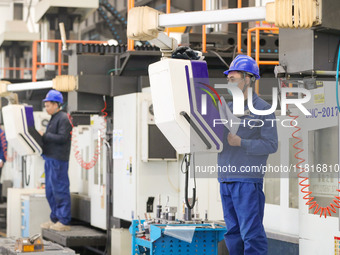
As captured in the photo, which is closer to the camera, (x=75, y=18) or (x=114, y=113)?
(x=114, y=113)

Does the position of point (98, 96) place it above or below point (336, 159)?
above

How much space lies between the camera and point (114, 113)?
25.3 feet

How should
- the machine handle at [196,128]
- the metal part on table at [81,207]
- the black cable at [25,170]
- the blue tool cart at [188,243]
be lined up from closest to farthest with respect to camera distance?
the machine handle at [196,128]
the blue tool cart at [188,243]
the metal part on table at [81,207]
the black cable at [25,170]

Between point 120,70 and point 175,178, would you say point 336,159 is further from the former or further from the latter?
point 120,70

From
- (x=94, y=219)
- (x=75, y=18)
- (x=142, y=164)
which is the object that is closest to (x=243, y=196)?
(x=142, y=164)

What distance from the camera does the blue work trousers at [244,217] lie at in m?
4.25

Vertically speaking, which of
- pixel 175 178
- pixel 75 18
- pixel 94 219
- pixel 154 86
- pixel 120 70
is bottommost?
pixel 94 219

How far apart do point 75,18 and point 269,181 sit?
6.32 meters

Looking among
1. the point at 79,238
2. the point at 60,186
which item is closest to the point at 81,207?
the point at 60,186

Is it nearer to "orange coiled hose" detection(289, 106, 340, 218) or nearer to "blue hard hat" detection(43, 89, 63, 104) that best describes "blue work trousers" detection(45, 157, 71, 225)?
"blue hard hat" detection(43, 89, 63, 104)

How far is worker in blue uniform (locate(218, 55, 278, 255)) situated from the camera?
4.27 m

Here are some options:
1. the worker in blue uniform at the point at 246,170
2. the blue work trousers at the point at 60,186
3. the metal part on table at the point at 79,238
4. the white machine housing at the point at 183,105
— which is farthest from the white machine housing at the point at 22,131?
the white machine housing at the point at 183,105

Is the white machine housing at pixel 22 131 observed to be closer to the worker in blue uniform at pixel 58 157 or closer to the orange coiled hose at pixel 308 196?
the worker in blue uniform at pixel 58 157

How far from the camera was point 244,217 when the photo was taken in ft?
14.0
